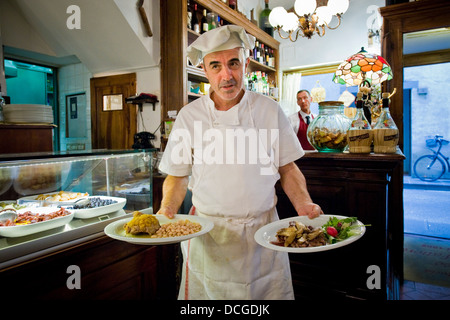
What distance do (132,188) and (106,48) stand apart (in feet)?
7.85

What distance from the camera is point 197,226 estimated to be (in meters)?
1.23

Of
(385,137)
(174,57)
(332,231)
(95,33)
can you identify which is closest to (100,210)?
(332,231)

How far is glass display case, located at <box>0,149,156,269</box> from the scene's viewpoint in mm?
1356

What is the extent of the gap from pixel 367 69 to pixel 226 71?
1.76 meters

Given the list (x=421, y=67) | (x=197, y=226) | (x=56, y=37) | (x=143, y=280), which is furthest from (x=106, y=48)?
(x=421, y=67)

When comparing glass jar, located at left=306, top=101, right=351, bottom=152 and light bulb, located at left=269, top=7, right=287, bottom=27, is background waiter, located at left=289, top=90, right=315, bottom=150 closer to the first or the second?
light bulb, located at left=269, top=7, right=287, bottom=27

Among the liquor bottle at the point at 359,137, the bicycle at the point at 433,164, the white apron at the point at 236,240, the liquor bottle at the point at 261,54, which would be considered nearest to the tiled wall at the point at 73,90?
the liquor bottle at the point at 261,54

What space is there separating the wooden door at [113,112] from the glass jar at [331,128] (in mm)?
2565

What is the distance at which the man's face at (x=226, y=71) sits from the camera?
129 cm

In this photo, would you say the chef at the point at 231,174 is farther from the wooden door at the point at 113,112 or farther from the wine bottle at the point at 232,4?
the wine bottle at the point at 232,4

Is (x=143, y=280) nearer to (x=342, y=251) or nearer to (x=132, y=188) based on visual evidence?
(x=132, y=188)

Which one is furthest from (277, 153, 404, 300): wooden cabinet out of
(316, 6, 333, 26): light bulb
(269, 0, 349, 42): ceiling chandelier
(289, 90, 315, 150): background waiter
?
(316, 6, 333, 26): light bulb

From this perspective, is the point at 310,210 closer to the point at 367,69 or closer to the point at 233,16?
the point at 367,69

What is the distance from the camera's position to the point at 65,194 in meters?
1.78
